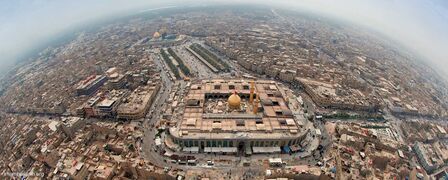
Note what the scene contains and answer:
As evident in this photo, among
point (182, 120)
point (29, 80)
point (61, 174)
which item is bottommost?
point (29, 80)

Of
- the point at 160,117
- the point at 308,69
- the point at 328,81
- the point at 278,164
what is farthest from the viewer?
the point at 308,69

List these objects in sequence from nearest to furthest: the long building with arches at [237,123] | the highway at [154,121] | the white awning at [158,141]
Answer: the highway at [154,121] → the long building with arches at [237,123] → the white awning at [158,141]

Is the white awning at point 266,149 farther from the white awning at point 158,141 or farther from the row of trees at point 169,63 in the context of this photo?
the row of trees at point 169,63

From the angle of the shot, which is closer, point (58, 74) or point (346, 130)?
point (346, 130)

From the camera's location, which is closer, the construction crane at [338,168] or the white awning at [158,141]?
the construction crane at [338,168]

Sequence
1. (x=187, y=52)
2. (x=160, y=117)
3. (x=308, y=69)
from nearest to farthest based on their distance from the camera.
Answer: (x=160, y=117)
(x=308, y=69)
(x=187, y=52)

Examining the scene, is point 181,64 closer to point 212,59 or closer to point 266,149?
point 212,59

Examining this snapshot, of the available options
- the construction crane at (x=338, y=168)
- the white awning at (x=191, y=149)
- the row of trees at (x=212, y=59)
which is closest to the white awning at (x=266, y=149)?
the construction crane at (x=338, y=168)

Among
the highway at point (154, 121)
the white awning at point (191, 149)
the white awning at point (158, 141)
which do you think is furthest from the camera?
the white awning at point (158, 141)

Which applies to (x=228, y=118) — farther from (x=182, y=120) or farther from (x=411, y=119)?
(x=411, y=119)

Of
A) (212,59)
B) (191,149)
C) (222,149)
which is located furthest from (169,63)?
(222,149)

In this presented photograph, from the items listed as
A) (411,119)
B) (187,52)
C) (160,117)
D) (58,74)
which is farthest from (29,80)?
(411,119)
